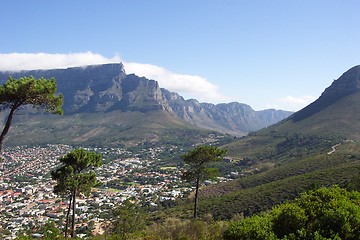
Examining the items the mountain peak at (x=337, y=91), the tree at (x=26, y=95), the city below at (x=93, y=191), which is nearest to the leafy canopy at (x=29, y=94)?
the tree at (x=26, y=95)

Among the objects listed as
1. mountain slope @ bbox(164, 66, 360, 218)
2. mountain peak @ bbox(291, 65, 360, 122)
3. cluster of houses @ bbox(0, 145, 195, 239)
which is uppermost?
mountain peak @ bbox(291, 65, 360, 122)

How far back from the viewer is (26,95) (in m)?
17.5

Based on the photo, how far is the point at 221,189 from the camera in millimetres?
68750

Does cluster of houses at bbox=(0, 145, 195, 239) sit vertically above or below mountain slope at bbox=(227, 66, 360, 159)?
below

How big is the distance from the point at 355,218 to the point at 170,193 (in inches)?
2803

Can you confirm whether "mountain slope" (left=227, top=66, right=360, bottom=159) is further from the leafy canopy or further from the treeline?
the leafy canopy

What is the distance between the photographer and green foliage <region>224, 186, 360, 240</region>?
536 inches

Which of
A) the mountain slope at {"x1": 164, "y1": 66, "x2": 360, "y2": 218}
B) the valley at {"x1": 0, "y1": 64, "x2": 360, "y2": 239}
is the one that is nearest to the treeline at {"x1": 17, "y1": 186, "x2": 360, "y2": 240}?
the valley at {"x1": 0, "y1": 64, "x2": 360, "y2": 239}

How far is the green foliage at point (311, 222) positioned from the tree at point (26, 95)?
39.5ft

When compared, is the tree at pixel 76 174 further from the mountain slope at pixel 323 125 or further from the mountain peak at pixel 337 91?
the mountain peak at pixel 337 91

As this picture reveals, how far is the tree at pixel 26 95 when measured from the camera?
17.0 m

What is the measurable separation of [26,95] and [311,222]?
51.6 feet

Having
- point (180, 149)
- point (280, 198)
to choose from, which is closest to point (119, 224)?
point (280, 198)

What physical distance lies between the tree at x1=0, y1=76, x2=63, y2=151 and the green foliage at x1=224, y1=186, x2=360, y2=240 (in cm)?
1205
